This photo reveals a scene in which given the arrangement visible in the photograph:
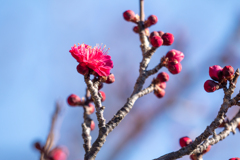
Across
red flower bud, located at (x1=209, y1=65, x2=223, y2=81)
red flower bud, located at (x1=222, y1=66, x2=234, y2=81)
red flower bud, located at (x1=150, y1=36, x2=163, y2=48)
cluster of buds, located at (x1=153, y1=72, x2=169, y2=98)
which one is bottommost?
red flower bud, located at (x1=222, y1=66, x2=234, y2=81)

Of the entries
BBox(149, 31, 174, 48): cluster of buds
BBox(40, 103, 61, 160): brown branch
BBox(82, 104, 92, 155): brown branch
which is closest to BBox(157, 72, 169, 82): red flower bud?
BBox(149, 31, 174, 48): cluster of buds

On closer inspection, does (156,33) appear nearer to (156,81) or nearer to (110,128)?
(156,81)

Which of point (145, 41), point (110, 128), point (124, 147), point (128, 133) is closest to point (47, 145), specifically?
point (110, 128)

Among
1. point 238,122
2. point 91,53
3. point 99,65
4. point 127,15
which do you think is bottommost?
point 238,122

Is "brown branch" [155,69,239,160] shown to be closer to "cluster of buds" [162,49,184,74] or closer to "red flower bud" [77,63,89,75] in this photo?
"cluster of buds" [162,49,184,74]

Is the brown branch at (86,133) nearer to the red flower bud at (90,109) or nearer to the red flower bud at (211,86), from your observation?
the red flower bud at (90,109)

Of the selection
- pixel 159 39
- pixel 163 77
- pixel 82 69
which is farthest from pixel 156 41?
pixel 82 69

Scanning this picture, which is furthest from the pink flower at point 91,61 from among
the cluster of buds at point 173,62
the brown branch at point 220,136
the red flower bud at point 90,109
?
the brown branch at point 220,136

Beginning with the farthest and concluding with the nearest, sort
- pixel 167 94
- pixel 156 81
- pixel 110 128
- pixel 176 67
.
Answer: pixel 167 94 < pixel 156 81 < pixel 176 67 < pixel 110 128
